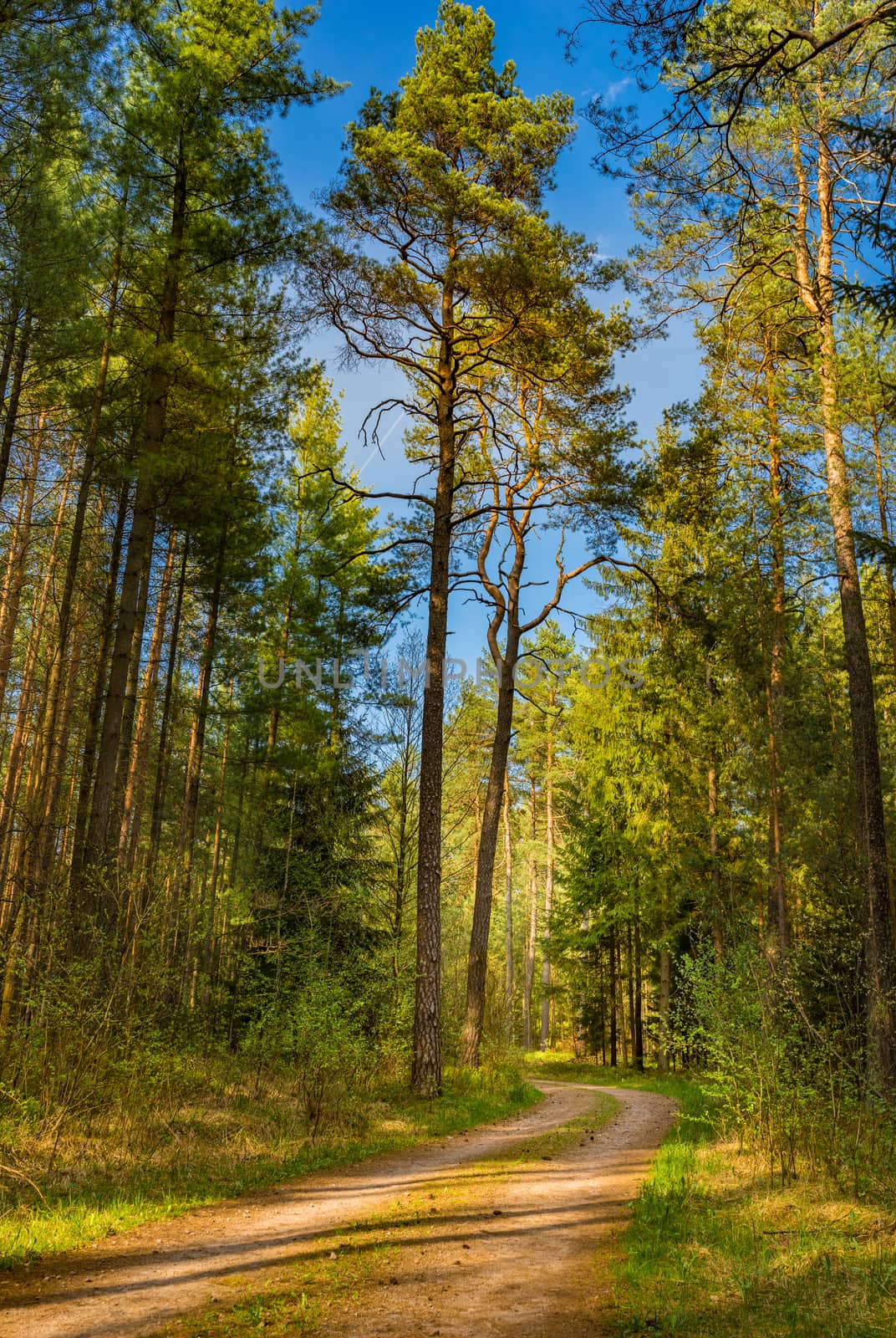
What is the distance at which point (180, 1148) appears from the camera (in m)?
7.43

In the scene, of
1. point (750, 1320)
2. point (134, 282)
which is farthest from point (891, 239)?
point (134, 282)

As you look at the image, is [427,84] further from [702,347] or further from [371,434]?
[702,347]

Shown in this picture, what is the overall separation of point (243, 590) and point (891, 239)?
12.9 meters

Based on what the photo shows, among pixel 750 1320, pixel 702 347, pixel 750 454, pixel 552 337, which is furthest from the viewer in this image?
pixel 702 347

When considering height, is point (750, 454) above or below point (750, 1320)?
above

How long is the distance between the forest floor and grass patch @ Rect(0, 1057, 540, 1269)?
11.0 inches

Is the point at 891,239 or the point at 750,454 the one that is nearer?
the point at 891,239

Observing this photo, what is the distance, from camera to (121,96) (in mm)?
10547

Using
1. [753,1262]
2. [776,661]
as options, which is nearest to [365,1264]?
[753,1262]

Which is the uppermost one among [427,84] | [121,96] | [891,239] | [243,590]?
[427,84]

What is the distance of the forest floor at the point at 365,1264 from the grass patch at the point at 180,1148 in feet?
0.92

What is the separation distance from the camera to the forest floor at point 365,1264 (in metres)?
4.07

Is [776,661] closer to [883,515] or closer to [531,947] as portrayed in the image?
[883,515]

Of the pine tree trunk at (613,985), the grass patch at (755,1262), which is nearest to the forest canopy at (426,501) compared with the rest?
the grass patch at (755,1262)
